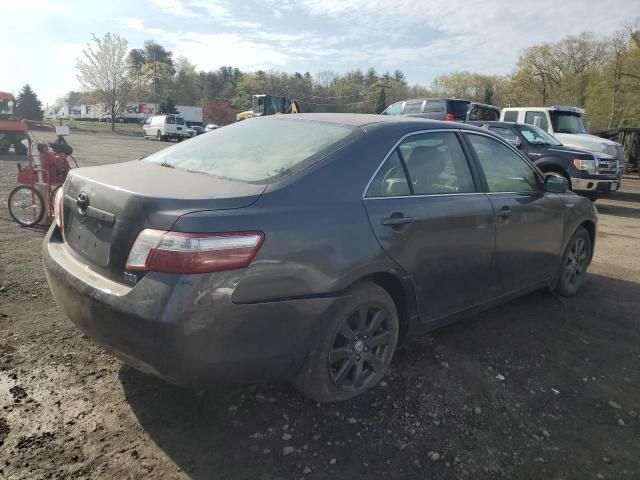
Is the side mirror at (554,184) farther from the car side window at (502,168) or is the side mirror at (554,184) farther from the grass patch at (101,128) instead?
the grass patch at (101,128)

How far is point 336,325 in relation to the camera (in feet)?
8.48

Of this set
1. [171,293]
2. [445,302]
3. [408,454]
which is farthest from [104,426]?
[445,302]

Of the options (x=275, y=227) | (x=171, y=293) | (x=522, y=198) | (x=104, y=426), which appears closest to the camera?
(x=171, y=293)

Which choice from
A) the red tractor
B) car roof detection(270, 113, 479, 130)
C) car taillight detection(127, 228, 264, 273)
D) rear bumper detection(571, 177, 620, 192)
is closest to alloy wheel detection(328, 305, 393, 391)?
car taillight detection(127, 228, 264, 273)

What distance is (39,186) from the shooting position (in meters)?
6.66

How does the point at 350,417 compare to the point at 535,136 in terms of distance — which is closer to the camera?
the point at 350,417

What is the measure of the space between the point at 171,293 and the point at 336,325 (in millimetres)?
916

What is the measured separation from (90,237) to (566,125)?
14.5 metres

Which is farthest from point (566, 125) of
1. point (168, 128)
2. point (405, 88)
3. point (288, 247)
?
point (405, 88)

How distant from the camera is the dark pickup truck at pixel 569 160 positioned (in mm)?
11109

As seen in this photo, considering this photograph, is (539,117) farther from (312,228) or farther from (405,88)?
A: (405,88)

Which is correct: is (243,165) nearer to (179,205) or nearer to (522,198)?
(179,205)

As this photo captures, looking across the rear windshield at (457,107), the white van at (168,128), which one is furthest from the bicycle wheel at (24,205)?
the white van at (168,128)

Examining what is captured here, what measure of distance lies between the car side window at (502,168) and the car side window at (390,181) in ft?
3.13
